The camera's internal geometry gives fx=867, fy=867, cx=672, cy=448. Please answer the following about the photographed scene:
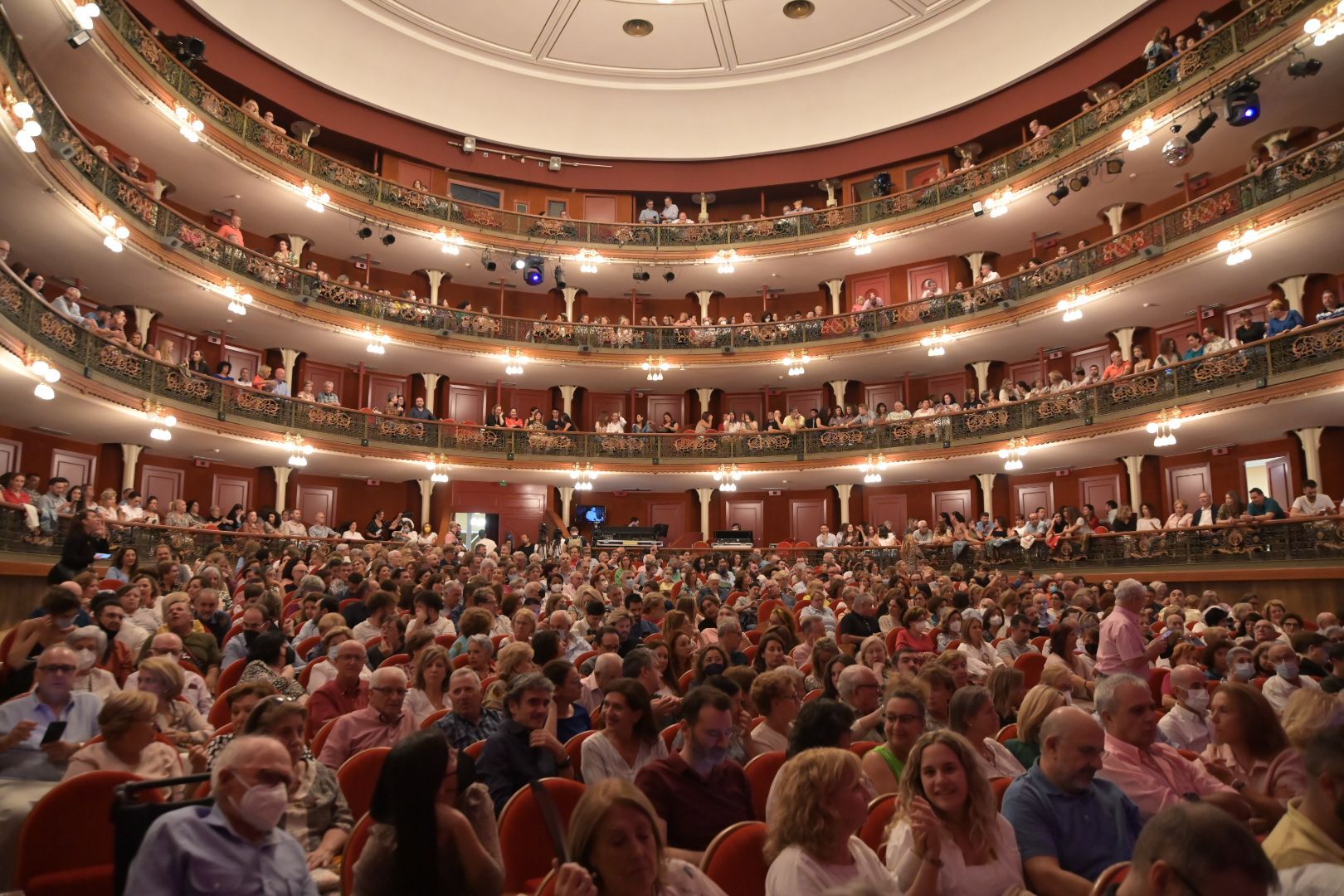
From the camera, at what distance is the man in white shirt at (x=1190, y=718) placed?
188 inches

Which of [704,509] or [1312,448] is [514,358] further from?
[1312,448]

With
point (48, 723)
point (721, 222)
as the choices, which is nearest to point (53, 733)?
point (48, 723)

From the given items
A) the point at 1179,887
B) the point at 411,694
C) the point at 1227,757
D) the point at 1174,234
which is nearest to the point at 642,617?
the point at 411,694

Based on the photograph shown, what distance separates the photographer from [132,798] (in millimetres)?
2660

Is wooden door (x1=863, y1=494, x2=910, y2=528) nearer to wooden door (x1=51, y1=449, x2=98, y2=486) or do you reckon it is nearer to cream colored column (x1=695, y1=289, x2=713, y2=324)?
cream colored column (x1=695, y1=289, x2=713, y2=324)

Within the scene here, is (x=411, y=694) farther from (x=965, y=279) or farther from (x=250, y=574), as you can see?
(x=965, y=279)

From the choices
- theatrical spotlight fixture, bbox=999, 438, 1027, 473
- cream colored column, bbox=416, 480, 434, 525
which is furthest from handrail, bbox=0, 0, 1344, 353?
cream colored column, bbox=416, 480, 434, 525

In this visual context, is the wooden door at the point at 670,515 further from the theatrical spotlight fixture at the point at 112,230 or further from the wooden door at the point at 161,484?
the theatrical spotlight fixture at the point at 112,230

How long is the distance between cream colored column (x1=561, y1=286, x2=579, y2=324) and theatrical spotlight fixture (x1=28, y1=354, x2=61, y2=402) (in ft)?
47.3

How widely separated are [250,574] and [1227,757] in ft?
31.2

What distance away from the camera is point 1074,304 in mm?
18734

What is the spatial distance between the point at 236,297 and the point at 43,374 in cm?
632

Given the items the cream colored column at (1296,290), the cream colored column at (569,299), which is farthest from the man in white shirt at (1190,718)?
the cream colored column at (569,299)

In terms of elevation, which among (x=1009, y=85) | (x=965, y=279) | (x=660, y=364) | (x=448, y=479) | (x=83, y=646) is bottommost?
(x=83, y=646)
